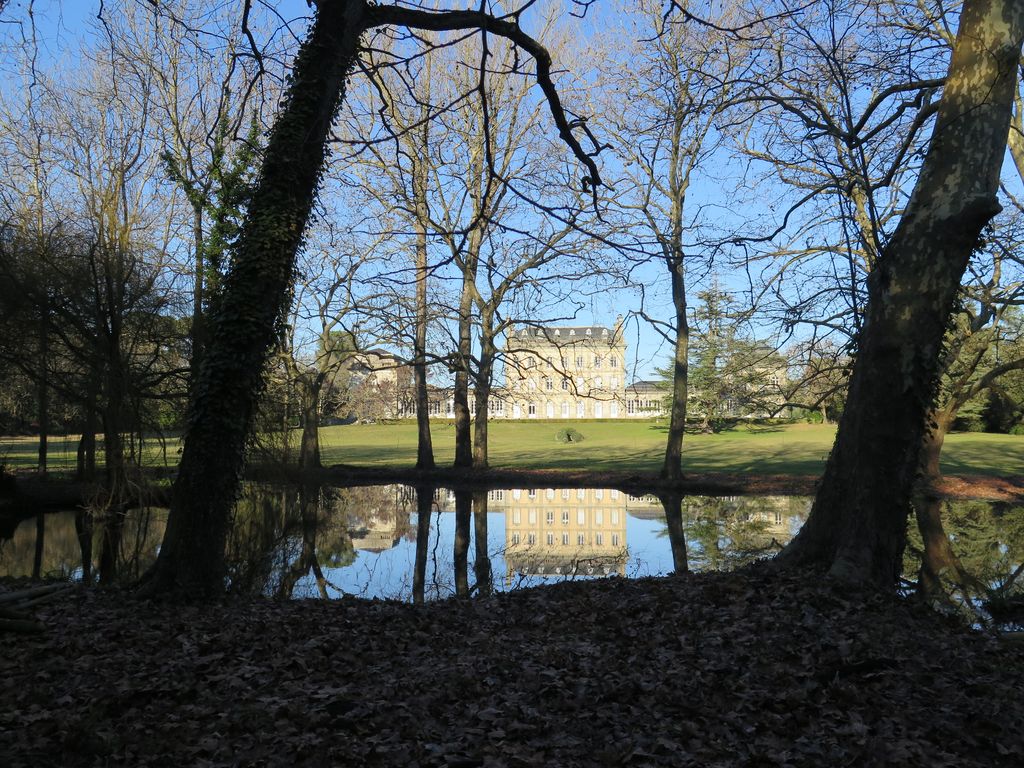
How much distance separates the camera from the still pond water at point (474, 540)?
36.0ft

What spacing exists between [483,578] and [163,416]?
39.4 feet

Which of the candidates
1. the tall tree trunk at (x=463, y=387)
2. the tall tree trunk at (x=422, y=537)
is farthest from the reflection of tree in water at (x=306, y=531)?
the tall tree trunk at (x=463, y=387)

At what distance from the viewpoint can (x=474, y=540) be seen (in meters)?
14.5

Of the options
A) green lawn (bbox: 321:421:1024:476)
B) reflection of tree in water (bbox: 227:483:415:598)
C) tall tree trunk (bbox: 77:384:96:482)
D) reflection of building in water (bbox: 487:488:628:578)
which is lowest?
reflection of building in water (bbox: 487:488:628:578)

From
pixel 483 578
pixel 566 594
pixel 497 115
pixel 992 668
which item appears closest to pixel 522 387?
pixel 497 115

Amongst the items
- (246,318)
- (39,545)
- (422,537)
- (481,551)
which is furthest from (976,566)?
(39,545)

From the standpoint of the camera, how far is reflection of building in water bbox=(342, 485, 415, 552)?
14.5m

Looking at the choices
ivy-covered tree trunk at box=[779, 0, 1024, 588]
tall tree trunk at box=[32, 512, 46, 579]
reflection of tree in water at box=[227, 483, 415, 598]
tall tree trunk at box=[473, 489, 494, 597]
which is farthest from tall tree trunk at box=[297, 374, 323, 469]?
ivy-covered tree trunk at box=[779, 0, 1024, 588]

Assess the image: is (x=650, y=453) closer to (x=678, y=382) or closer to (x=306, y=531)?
(x=678, y=382)

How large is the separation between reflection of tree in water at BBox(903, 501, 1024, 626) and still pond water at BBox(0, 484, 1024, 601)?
6 centimetres

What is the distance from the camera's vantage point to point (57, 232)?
17.8 meters

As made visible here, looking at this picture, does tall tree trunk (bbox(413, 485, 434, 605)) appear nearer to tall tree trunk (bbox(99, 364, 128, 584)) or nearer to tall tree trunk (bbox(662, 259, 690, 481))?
tall tree trunk (bbox(99, 364, 128, 584))

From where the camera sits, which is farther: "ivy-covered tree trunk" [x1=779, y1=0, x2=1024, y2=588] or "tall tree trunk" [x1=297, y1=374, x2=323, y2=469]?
"tall tree trunk" [x1=297, y1=374, x2=323, y2=469]

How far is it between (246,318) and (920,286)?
6044 millimetres
